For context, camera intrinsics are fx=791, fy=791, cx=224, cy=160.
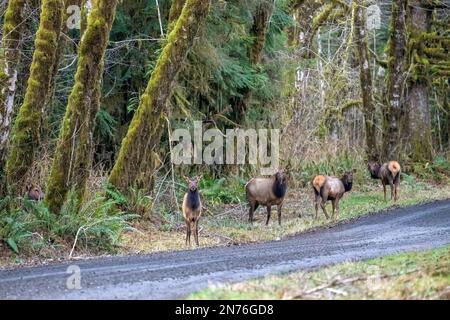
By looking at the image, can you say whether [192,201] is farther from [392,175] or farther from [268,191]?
[392,175]

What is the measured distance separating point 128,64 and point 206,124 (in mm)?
3514

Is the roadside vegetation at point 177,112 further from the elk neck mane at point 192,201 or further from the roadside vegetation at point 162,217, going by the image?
the elk neck mane at point 192,201

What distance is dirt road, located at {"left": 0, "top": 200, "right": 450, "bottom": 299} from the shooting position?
890 cm

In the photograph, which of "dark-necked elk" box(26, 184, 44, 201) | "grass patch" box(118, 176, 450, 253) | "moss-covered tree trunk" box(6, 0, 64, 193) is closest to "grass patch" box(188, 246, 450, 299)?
"grass patch" box(118, 176, 450, 253)

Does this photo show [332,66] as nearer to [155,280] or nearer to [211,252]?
[211,252]

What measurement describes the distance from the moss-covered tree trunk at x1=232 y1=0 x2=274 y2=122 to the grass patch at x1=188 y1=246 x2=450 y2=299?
59.5 ft

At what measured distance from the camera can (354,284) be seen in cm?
868

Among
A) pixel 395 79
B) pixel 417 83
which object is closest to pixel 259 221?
pixel 395 79

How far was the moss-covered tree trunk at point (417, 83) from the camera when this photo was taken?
1350 inches

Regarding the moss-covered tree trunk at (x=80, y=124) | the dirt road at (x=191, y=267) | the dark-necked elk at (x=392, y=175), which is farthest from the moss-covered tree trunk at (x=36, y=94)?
the dark-necked elk at (x=392, y=175)

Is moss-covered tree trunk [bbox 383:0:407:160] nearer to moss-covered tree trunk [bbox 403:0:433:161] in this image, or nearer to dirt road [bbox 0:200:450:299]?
moss-covered tree trunk [bbox 403:0:433:161]

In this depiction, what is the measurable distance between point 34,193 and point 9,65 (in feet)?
11.7

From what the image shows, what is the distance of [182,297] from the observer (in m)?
8.16
